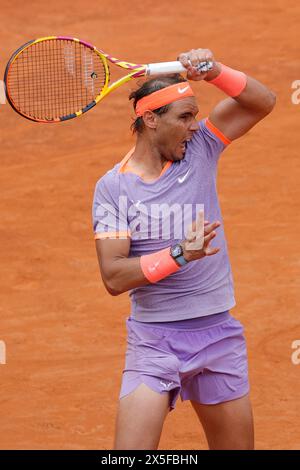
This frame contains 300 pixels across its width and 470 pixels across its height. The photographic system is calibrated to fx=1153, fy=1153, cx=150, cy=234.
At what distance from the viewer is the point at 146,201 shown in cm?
573

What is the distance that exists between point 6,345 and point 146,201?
3351 millimetres

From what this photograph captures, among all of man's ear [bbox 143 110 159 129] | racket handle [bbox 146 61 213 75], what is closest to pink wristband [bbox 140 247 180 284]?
man's ear [bbox 143 110 159 129]

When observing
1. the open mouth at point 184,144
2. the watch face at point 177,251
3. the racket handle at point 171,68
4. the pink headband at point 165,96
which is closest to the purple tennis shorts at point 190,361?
the watch face at point 177,251

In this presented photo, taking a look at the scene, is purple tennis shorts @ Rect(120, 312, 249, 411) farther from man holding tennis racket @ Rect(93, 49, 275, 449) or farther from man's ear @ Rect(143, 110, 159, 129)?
man's ear @ Rect(143, 110, 159, 129)

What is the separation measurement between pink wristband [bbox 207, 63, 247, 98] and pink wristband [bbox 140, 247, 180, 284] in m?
0.90

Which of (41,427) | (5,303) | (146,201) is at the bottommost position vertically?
(41,427)

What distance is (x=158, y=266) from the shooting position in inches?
218

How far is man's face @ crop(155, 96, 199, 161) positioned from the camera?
5801mm

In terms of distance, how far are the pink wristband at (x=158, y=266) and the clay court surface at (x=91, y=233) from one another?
2373 mm

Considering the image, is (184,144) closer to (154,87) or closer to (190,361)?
(154,87)

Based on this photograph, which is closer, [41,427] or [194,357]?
[194,357]

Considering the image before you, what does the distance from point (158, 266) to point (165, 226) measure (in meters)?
0.29

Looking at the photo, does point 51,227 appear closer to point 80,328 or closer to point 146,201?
point 80,328
